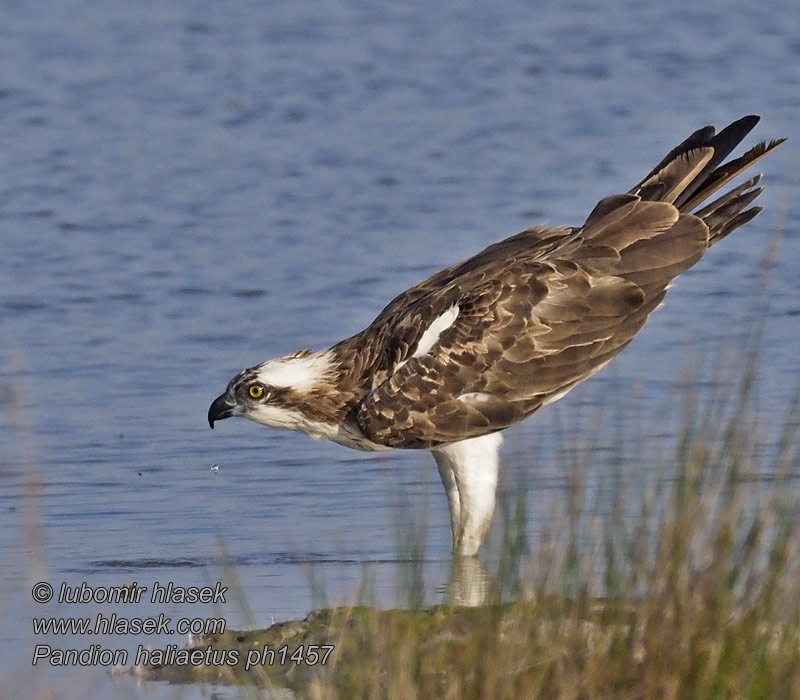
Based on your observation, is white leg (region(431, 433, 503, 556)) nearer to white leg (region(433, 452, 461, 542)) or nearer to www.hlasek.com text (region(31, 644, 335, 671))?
white leg (region(433, 452, 461, 542))

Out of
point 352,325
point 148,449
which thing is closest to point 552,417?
point 148,449

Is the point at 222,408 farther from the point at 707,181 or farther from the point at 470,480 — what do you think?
the point at 707,181

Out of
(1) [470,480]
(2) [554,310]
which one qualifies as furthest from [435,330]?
(1) [470,480]

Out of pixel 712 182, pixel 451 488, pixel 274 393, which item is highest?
pixel 712 182

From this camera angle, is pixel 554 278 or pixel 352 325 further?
pixel 352 325

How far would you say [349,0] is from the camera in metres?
22.9

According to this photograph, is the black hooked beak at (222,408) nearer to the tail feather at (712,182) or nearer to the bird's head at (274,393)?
the bird's head at (274,393)

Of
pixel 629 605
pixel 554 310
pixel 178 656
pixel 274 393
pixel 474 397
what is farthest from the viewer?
pixel 274 393

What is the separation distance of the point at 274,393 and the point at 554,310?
1.42 meters

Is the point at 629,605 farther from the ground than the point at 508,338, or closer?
closer

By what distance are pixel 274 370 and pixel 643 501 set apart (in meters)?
3.34

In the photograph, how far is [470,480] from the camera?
867 centimetres

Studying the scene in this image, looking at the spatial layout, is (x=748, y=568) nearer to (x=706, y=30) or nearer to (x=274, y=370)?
(x=274, y=370)

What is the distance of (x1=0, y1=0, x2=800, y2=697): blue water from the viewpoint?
8844 millimetres
